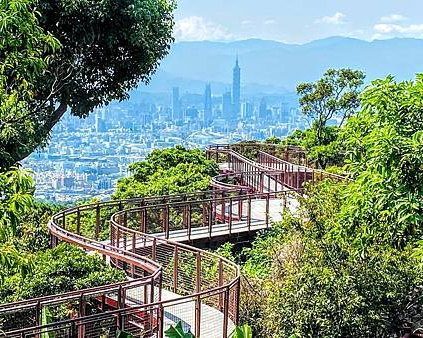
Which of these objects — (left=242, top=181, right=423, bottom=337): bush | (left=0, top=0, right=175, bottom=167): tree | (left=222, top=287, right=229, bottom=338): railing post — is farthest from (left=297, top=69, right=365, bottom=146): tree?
(left=222, top=287, right=229, bottom=338): railing post

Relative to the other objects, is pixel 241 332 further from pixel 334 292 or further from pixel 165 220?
pixel 165 220

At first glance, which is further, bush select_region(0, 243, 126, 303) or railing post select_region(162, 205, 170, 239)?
railing post select_region(162, 205, 170, 239)

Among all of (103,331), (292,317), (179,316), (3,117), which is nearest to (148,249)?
(179,316)

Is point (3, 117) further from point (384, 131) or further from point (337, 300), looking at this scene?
point (337, 300)

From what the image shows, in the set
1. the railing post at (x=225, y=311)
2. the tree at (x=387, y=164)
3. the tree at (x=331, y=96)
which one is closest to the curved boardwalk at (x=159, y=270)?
the railing post at (x=225, y=311)

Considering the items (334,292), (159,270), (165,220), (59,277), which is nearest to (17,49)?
(159,270)

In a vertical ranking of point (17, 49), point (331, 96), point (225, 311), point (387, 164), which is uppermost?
point (17, 49)

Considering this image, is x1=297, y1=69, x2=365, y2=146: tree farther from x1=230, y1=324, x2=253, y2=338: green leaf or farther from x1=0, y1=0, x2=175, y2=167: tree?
x1=230, y1=324, x2=253, y2=338: green leaf
